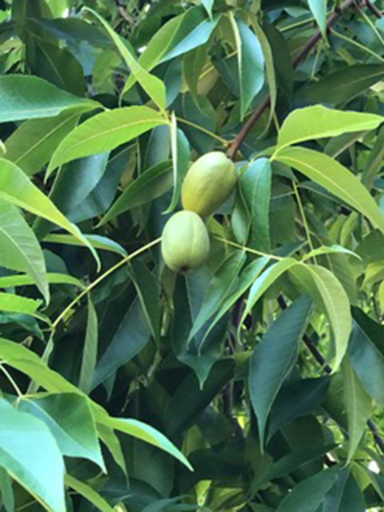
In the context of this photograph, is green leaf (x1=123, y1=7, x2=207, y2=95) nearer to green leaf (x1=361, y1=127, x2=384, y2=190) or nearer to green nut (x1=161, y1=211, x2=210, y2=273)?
green nut (x1=161, y1=211, x2=210, y2=273)

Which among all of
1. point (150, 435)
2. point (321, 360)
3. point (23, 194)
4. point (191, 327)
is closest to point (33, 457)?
point (150, 435)

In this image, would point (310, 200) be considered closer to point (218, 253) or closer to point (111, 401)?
point (218, 253)

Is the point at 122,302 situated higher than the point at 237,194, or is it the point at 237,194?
the point at 237,194

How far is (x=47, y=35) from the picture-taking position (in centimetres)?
108

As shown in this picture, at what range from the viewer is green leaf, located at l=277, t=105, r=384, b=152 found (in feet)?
2.19

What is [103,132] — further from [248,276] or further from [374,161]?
[374,161]

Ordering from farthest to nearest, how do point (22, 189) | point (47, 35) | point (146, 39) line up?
point (47, 35)
point (146, 39)
point (22, 189)

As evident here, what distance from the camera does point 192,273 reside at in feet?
2.75

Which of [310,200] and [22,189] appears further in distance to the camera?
[310,200]

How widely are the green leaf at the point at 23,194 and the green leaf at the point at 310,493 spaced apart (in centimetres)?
42

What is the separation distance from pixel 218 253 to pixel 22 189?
32cm

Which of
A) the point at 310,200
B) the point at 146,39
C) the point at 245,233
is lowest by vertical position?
the point at 310,200

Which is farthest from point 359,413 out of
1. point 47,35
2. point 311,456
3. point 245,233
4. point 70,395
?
point 47,35

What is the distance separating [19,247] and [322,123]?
0.79 ft
